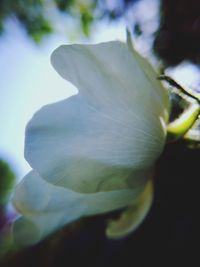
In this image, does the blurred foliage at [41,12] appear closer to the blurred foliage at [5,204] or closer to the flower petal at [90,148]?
the flower petal at [90,148]

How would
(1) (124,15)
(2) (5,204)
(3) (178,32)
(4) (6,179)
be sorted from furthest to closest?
1. (4) (6,179)
2. (2) (5,204)
3. (1) (124,15)
4. (3) (178,32)

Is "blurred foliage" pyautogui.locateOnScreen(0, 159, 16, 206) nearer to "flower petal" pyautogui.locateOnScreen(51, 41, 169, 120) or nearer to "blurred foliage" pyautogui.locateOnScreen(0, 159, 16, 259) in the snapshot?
"blurred foliage" pyautogui.locateOnScreen(0, 159, 16, 259)

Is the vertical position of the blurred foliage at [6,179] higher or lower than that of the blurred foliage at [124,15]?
lower

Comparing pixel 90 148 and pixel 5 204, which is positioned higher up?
pixel 90 148

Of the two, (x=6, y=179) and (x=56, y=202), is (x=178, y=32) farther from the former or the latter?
(x=6, y=179)

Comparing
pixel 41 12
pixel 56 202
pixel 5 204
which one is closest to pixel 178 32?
pixel 56 202

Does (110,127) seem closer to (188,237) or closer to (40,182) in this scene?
(40,182)

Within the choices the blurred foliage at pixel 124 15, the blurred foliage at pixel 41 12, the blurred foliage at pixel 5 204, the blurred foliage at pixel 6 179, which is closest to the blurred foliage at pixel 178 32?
the blurred foliage at pixel 124 15
